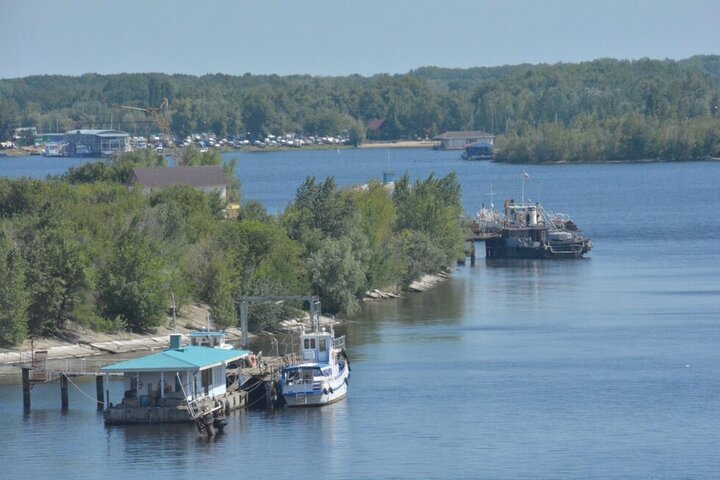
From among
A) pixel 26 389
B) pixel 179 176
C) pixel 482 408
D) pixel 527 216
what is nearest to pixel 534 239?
pixel 527 216

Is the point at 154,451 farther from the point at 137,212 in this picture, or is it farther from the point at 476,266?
the point at 476,266

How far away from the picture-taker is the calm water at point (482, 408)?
45.2 m

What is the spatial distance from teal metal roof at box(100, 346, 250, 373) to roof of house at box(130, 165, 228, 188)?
49.9 m

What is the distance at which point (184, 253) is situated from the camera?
7219 centimetres

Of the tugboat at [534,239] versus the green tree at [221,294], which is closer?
the green tree at [221,294]

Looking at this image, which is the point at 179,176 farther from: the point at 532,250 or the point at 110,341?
the point at 110,341

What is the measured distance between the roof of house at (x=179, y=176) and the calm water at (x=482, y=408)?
77.5 ft

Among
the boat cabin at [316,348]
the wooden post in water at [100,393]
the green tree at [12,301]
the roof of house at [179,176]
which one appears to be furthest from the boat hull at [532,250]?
the wooden post in water at [100,393]

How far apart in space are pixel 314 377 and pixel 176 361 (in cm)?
496

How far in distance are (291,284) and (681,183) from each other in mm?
118838

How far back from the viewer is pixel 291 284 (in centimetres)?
7181

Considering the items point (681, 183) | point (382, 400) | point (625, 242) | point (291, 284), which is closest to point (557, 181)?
point (681, 183)

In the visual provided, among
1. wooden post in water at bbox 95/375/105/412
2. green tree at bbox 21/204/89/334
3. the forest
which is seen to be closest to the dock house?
wooden post in water at bbox 95/375/105/412

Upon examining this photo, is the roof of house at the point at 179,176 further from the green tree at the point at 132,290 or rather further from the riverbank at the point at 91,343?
the riverbank at the point at 91,343
